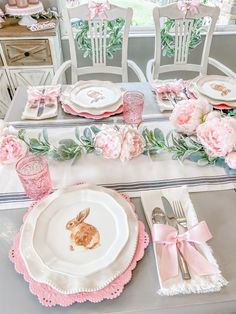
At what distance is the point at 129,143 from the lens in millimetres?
885

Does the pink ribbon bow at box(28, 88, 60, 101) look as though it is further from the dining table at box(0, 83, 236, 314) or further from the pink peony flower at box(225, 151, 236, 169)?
the pink peony flower at box(225, 151, 236, 169)

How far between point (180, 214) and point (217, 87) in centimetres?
76

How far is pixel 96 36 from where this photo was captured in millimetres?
1664

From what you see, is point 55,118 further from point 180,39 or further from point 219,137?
point 180,39

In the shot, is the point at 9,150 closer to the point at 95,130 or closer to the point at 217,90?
the point at 95,130

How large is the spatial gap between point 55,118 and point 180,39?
1037 millimetres

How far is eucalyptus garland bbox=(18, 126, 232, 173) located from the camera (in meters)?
0.89

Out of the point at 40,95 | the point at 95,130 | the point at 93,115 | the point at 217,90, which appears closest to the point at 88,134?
the point at 95,130

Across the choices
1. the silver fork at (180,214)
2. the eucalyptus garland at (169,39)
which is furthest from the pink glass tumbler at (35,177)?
the eucalyptus garland at (169,39)

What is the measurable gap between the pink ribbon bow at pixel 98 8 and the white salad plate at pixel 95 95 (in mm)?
512

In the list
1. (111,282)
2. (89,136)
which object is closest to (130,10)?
(89,136)

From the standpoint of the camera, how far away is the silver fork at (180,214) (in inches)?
27.4

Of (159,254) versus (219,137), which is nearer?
(159,254)

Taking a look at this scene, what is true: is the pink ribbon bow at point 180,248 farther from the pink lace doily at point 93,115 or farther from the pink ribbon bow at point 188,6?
the pink ribbon bow at point 188,6
